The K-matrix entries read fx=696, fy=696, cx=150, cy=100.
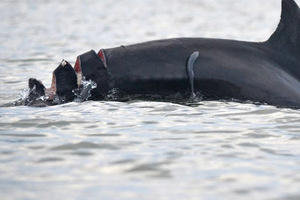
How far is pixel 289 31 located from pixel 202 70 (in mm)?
1216

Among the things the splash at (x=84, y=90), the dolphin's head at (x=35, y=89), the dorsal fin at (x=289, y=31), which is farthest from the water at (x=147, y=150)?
the dorsal fin at (x=289, y=31)

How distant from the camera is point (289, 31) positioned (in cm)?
861

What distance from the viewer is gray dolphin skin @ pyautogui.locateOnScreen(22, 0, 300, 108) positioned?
8.35m

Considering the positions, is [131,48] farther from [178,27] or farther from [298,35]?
[178,27]

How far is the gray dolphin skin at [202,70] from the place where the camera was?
27.4ft

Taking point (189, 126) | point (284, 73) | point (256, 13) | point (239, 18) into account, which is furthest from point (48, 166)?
point (256, 13)

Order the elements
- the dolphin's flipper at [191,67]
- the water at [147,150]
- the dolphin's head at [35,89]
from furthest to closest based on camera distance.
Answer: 1. the dolphin's head at [35,89]
2. the dolphin's flipper at [191,67]
3. the water at [147,150]

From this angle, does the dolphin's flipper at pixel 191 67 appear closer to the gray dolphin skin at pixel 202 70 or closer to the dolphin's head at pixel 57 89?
the gray dolphin skin at pixel 202 70

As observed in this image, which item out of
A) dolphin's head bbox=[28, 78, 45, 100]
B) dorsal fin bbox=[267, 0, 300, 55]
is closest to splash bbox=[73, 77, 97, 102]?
dolphin's head bbox=[28, 78, 45, 100]

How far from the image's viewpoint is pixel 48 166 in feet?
20.0

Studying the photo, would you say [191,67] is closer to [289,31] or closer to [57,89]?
[289,31]

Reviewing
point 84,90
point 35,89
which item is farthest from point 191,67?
point 35,89

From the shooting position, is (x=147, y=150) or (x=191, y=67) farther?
(x=191, y=67)

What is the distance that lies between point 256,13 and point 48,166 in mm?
27121
